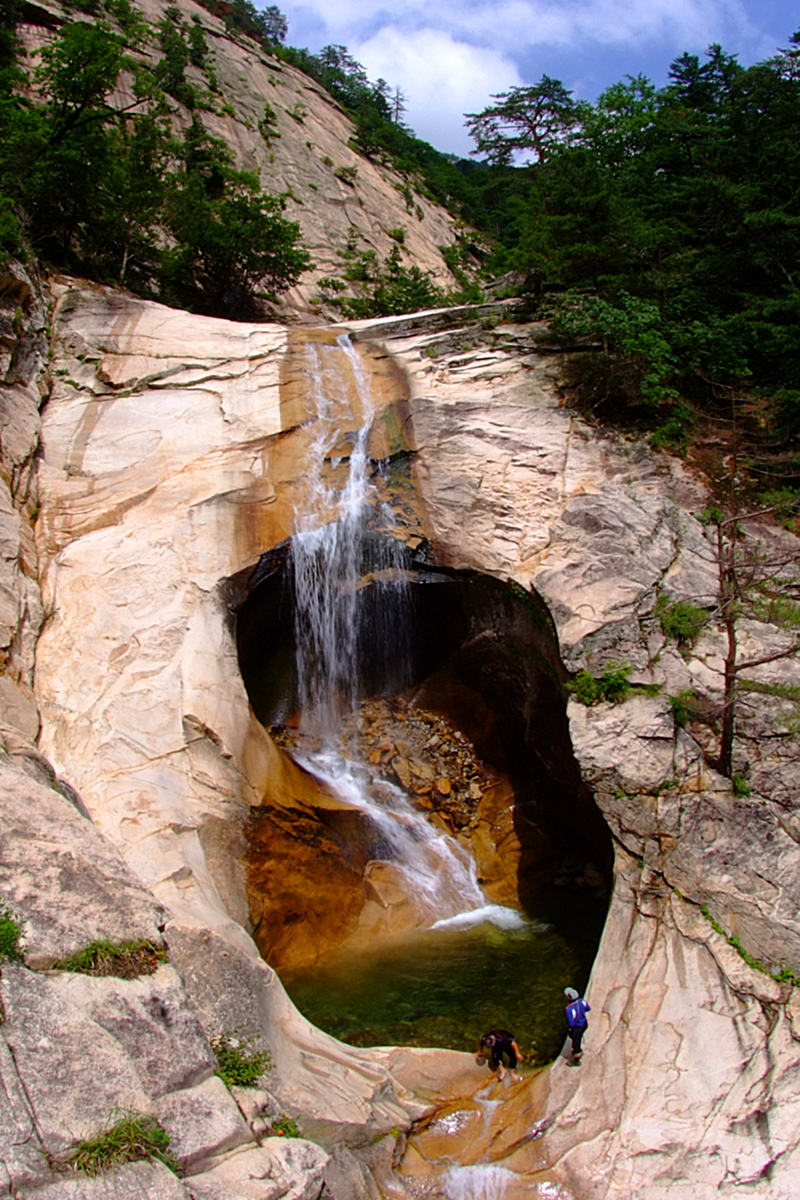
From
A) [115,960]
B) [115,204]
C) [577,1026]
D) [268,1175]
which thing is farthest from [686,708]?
[115,204]

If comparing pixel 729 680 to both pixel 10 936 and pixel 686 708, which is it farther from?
pixel 10 936

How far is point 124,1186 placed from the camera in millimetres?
4230

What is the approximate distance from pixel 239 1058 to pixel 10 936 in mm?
2672

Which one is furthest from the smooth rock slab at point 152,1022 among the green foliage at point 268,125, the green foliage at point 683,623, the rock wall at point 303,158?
the green foliage at point 268,125

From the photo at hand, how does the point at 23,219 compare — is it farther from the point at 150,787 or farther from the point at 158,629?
the point at 150,787

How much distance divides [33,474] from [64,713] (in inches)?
193

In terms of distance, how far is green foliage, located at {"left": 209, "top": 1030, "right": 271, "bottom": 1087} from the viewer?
629cm

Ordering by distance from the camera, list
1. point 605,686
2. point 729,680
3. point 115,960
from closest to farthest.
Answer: point 115,960, point 729,680, point 605,686

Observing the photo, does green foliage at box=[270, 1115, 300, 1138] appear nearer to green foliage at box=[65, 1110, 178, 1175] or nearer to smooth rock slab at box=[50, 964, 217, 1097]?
smooth rock slab at box=[50, 964, 217, 1097]

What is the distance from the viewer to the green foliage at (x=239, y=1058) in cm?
629

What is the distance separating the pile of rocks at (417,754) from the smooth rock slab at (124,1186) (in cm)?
861

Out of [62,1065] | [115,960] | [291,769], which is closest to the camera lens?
[62,1065]

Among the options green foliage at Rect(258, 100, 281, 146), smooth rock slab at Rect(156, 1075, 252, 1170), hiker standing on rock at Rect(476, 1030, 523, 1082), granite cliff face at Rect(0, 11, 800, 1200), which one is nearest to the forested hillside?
granite cliff face at Rect(0, 11, 800, 1200)

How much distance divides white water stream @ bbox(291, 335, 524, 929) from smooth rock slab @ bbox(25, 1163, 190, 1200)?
7513 millimetres
